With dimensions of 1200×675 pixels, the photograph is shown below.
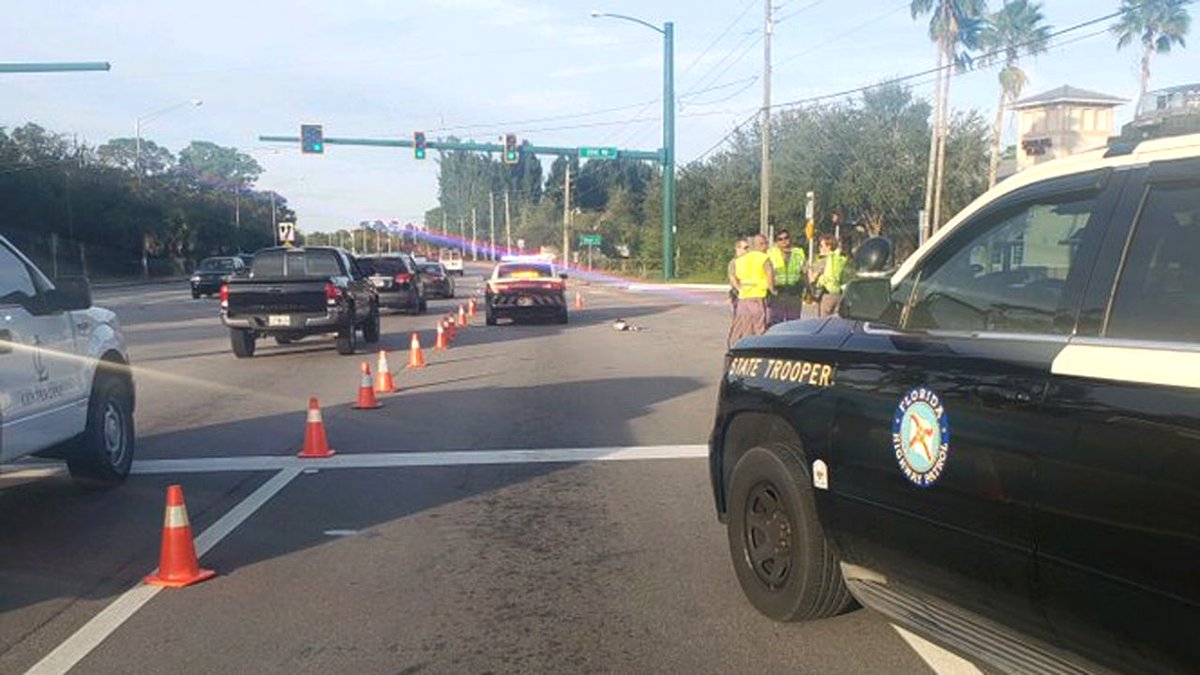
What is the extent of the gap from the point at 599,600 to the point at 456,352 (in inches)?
529

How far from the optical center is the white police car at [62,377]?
6.54 meters

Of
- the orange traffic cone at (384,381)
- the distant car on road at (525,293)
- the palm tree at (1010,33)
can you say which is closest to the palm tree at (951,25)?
the palm tree at (1010,33)

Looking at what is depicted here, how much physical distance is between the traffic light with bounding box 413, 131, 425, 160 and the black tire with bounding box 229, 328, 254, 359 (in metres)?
29.8

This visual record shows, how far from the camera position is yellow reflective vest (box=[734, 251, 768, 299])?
43.9 ft

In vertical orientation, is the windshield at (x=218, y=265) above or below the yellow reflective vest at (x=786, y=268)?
below

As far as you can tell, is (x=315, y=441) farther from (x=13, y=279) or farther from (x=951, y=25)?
(x=951, y=25)

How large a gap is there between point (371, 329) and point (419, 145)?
27.7 meters

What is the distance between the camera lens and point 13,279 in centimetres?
725

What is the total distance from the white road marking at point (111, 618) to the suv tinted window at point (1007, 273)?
12.5 ft

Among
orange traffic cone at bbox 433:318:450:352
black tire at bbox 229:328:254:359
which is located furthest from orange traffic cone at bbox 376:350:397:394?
orange traffic cone at bbox 433:318:450:352

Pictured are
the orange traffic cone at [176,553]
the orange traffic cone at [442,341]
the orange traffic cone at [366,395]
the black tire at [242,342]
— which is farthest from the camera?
the orange traffic cone at [442,341]

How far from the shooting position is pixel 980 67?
159 feet

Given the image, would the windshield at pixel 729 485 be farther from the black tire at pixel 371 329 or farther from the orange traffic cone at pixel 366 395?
the black tire at pixel 371 329

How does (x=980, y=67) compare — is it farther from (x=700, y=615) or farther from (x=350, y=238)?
(x=350, y=238)
